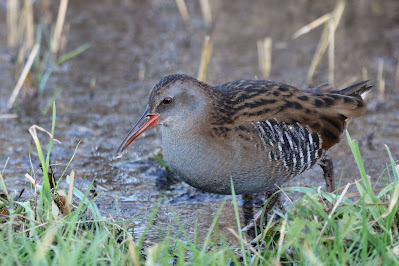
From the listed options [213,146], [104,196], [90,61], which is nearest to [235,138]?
[213,146]

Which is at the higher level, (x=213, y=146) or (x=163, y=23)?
(x=163, y=23)

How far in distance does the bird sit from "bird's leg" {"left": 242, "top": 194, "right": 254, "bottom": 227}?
1.07ft

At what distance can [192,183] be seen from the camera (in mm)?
3766

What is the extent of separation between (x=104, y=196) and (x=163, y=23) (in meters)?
4.28

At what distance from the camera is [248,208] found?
4320 mm

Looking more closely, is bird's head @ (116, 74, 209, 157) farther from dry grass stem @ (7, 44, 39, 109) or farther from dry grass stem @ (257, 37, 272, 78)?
dry grass stem @ (257, 37, 272, 78)

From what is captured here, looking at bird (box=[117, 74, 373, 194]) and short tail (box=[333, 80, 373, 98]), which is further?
short tail (box=[333, 80, 373, 98])

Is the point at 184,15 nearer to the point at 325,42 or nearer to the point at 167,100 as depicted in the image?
the point at 325,42

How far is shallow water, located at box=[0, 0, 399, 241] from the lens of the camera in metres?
4.53

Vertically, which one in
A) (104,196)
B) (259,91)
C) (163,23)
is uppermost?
(163,23)

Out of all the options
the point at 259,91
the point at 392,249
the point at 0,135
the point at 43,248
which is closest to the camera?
the point at 43,248

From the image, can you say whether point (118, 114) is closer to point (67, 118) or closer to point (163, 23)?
point (67, 118)

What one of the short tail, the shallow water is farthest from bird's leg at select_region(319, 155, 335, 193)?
the short tail

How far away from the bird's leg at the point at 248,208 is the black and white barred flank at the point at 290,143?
0.44 metres
